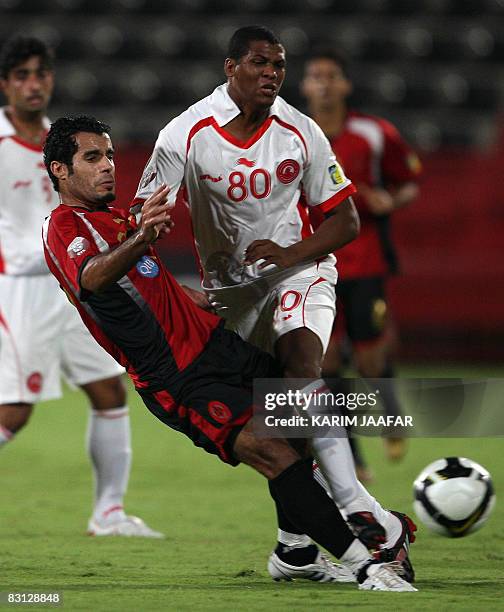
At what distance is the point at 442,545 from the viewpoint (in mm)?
5285

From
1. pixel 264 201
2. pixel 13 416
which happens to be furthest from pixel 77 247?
pixel 13 416

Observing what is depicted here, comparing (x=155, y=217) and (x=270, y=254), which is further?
(x=270, y=254)

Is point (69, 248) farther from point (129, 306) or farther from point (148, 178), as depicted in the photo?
point (148, 178)

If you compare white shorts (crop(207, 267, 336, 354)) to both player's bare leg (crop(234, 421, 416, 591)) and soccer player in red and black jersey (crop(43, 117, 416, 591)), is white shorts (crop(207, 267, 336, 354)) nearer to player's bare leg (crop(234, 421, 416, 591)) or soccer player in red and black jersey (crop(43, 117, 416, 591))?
soccer player in red and black jersey (crop(43, 117, 416, 591))

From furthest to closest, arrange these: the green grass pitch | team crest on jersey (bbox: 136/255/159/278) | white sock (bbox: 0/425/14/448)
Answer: white sock (bbox: 0/425/14/448) → team crest on jersey (bbox: 136/255/159/278) → the green grass pitch

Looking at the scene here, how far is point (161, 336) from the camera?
4203mm

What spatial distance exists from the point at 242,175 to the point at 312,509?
4.20 feet

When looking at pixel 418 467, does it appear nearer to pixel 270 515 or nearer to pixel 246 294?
pixel 270 515

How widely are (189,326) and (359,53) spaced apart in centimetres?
1164

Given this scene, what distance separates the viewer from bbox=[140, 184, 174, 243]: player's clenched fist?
3.90 m

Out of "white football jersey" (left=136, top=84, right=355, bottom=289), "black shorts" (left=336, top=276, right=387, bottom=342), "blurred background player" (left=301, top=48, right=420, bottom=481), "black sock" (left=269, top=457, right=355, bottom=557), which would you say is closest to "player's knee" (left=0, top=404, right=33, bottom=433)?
"white football jersey" (left=136, top=84, right=355, bottom=289)

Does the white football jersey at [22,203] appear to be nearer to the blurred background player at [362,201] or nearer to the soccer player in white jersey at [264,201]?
the soccer player in white jersey at [264,201]

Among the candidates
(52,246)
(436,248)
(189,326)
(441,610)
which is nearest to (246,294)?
(189,326)

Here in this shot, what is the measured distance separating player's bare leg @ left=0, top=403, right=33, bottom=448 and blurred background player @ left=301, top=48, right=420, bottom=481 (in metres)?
2.13
